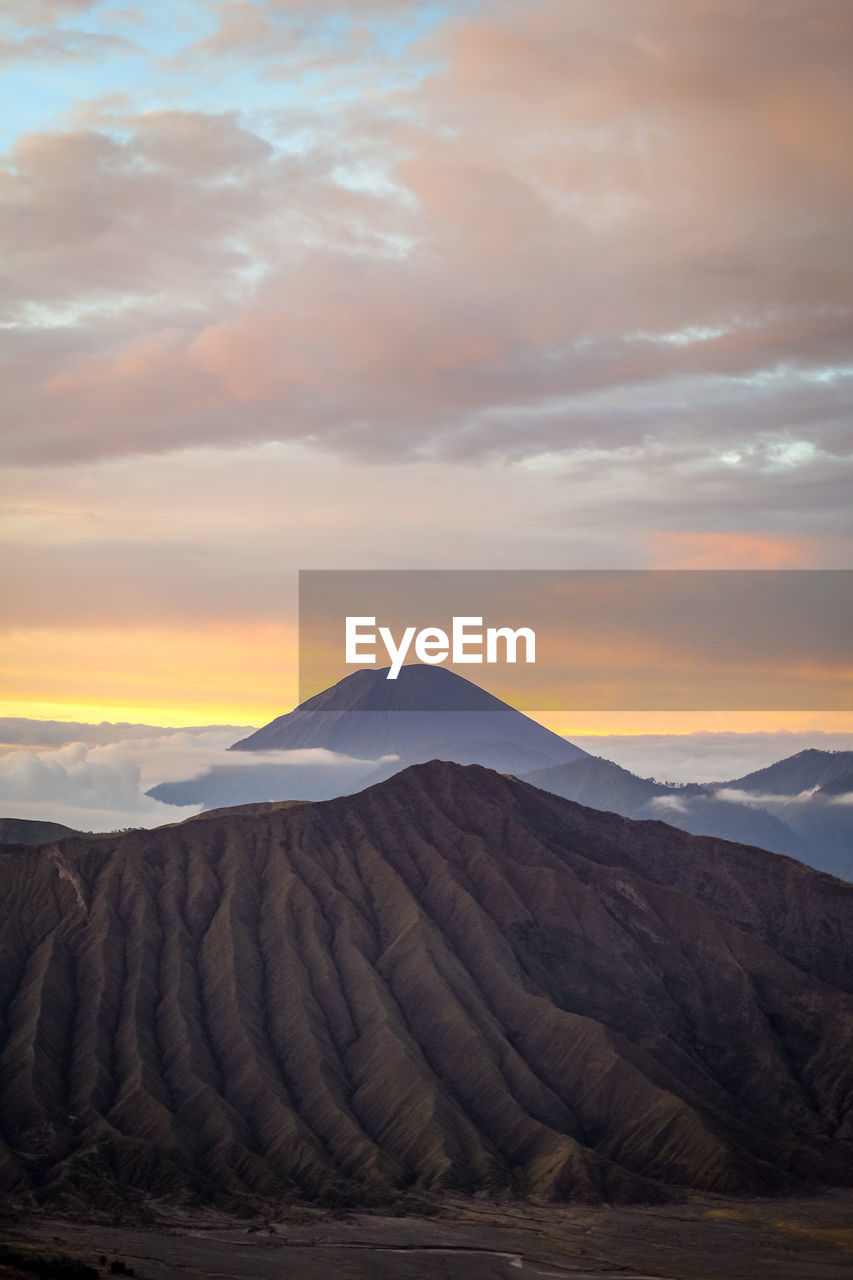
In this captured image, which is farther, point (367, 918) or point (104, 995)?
point (367, 918)

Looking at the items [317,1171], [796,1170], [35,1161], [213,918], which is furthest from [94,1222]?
[796,1170]

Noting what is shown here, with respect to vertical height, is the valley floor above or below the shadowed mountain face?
below

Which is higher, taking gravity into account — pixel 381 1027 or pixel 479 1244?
pixel 381 1027

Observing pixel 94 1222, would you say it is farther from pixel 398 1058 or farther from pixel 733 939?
pixel 733 939

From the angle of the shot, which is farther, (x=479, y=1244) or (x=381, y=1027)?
(x=381, y=1027)
